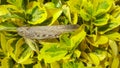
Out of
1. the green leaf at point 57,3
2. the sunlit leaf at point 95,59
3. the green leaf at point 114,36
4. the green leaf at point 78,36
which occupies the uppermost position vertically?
the green leaf at point 57,3

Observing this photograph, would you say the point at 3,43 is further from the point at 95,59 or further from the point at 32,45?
the point at 95,59

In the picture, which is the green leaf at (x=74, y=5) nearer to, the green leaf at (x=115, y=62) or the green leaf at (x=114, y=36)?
the green leaf at (x=114, y=36)

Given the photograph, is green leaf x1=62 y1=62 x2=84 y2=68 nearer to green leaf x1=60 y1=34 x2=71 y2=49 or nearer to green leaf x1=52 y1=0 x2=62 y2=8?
green leaf x1=60 y1=34 x2=71 y2=49

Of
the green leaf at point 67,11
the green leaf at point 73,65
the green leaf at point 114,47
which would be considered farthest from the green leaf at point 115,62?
the green leaf at point 67,11

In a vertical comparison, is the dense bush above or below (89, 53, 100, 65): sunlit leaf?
above

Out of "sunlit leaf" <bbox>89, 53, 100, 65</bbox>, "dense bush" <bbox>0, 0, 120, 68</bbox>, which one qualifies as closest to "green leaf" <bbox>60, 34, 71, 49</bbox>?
"dense bush" <bbox>0, 0, 120, 68</bbox>

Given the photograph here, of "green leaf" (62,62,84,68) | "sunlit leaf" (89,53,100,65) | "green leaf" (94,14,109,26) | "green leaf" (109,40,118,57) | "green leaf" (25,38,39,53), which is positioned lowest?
"green leaf" (62,62,84,68)

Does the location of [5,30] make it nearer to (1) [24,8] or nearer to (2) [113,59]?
(1) [24,8]

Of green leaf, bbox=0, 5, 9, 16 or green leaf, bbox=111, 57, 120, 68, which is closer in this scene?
green leaf, bbox=0, 5, 9, 16
